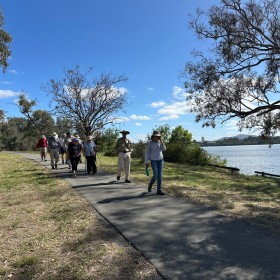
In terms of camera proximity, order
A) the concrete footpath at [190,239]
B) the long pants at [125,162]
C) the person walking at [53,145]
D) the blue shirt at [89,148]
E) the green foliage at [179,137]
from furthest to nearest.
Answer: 1. the green foliage at [179,137]
2. the person walking at [53,145]
3. the blue shirt at [89,148]
4. the long pants at [125,162]
5. the concrete footpath at [190,239]

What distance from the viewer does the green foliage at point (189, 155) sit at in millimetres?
29719

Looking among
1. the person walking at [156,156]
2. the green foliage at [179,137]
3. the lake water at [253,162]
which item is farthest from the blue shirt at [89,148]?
the green foliage at [179,137]

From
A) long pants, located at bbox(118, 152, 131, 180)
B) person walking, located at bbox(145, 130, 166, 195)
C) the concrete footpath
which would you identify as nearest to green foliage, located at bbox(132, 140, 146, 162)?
long pants, located at bbox(118, 152, 131, 180)

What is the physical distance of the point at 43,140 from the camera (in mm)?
22062

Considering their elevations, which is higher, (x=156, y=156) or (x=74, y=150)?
(x=74, y=150)

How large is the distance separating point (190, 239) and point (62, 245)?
2.17 meters

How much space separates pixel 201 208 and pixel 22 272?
4.62 m

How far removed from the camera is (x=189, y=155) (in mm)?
30219

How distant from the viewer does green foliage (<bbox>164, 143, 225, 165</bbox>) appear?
29719mm

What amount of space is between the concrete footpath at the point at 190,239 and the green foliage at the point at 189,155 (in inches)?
823

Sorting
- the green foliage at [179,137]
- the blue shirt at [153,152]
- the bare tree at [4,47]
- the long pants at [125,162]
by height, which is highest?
the bare tree at [4,47]

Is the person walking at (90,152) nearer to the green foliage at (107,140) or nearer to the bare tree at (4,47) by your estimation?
the bare tree at (4,47)

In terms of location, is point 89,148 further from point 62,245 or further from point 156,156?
point 62,245

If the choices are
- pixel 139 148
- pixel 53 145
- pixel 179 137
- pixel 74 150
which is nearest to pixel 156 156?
pixel 74 150
